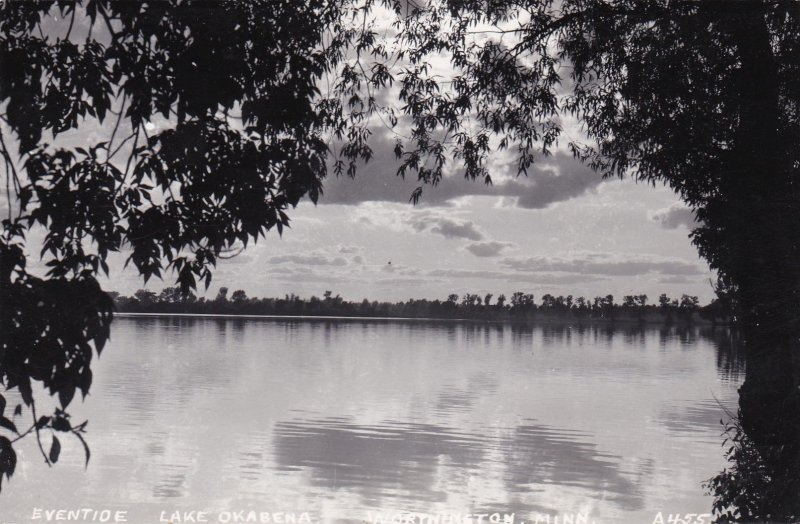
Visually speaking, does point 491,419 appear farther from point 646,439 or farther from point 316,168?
point 316,168

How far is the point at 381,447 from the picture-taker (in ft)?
69.9

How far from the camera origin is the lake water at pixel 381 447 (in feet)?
48.8

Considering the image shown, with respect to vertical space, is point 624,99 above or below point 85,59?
above

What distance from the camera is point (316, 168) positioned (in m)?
5.09

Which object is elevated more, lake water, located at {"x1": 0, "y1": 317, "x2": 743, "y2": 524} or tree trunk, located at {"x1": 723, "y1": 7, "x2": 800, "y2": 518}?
tree trunk, located at {"x1": 723, "y1": 7, "x2": 800, "y2": 518}

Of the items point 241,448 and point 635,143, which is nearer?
point 635,143

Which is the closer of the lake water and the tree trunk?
the tree trunk

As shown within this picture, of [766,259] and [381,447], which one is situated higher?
[766,259]

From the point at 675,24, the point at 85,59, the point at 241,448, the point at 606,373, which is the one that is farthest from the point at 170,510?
the point at 606,373

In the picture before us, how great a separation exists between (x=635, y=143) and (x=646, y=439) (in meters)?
15.6

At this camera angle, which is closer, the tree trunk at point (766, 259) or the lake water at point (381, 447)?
the tree trunk at point (766, 259)

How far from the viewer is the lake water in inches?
586

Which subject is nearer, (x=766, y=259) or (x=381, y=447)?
(x=766, y=259)

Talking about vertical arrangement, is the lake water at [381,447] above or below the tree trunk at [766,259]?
below
